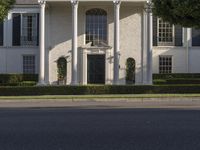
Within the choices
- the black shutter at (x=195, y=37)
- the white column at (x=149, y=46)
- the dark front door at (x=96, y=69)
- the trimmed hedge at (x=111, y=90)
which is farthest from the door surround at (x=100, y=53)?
the trimmed hedge at (x=111, y=90)

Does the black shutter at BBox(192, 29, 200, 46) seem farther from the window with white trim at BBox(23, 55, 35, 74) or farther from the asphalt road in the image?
the asphalt road

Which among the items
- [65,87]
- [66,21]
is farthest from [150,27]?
[65,87]

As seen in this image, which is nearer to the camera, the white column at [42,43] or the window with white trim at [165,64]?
the white column at [42,43]

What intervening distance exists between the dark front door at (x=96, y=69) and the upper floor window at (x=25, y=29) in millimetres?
5680

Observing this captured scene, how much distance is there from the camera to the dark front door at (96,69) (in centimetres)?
4738

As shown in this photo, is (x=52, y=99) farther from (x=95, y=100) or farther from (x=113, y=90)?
(x=113, y=90)

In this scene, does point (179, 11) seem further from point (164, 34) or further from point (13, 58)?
point (13, 58)

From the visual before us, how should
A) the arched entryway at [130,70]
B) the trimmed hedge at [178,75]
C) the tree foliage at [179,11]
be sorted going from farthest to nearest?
1. the trimmed hedge at [178,75]
2. the arched entryway at [130,70]
3. the tree foliage at [179,11]

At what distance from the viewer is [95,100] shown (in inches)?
1227

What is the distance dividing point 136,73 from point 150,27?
495 centimetres

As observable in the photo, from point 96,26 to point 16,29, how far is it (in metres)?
7.53

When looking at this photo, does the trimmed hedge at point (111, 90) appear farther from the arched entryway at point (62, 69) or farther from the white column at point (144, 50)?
the arched entryway at point (62, 69)

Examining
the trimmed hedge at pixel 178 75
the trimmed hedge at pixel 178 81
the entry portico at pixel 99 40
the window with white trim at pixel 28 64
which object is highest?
the entry portico at pixel 99 40

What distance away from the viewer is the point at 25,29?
49.2 metres
